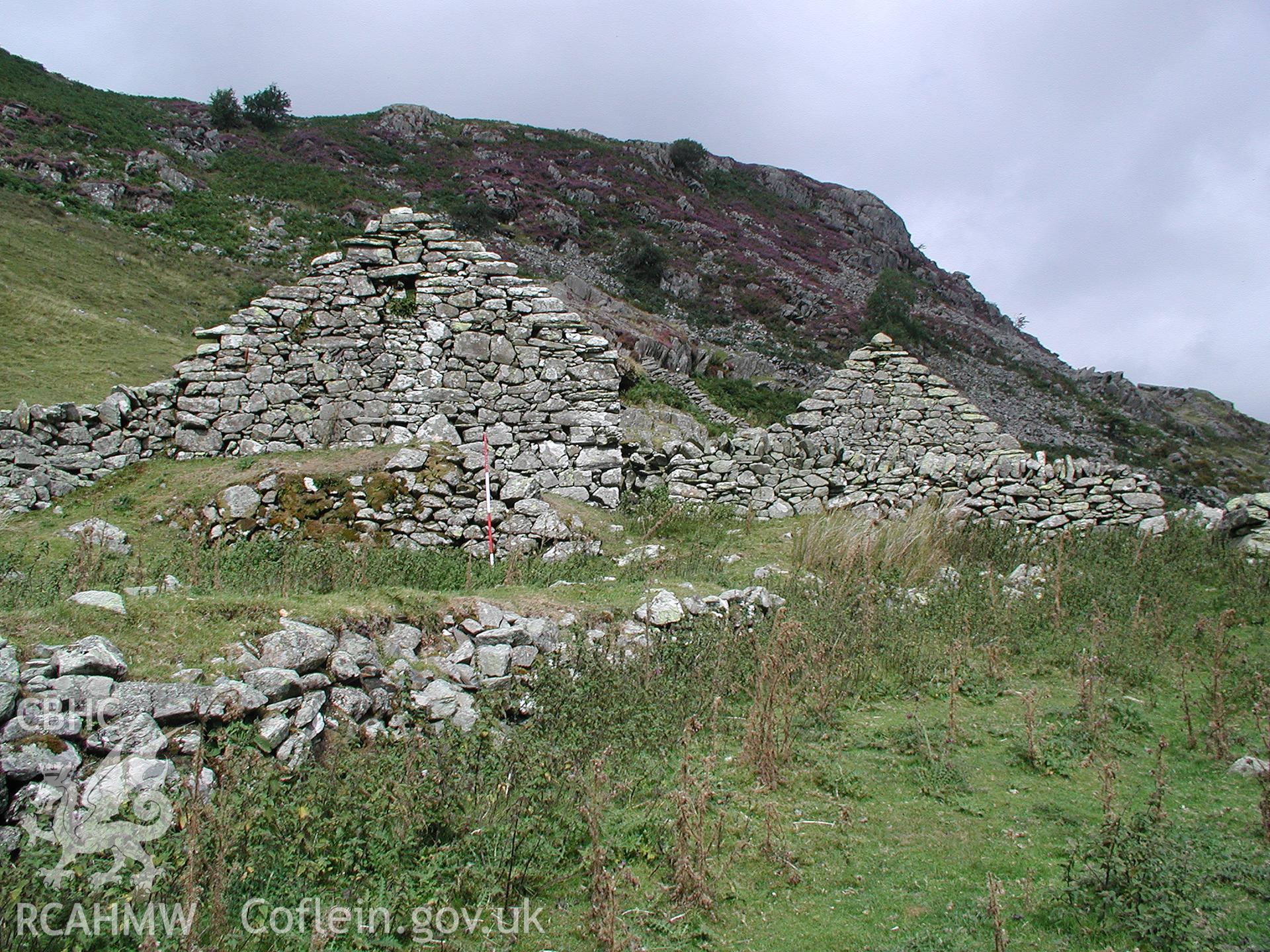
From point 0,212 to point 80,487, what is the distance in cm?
2289

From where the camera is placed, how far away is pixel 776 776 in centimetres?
520

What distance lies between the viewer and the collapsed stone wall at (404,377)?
11984 mm

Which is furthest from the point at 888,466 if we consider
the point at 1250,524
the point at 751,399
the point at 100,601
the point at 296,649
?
the point at 751,399

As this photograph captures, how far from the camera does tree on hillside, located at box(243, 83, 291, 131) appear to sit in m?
56.1

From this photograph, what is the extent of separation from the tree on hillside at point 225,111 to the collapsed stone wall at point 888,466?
55.1 metres

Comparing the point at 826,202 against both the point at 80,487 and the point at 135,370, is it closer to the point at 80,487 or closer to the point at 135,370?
the point at 135,370

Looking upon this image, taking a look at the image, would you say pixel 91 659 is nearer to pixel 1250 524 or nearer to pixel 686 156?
pixel 1250 524

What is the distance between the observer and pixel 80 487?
36.0 feet

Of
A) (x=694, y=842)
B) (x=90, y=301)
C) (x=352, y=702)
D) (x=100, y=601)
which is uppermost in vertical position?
(x=90, y=301)

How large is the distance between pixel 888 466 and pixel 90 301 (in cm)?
2290

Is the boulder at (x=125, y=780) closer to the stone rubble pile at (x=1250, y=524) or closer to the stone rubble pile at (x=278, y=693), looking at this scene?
the stone rubble pile at (x=278, y=693)

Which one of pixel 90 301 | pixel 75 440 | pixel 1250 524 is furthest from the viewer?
pixel 90 301

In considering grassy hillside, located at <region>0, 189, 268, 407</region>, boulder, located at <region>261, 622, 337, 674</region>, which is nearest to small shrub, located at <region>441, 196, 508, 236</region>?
grassy hillside, located at <region>0, 189, 268, 407</region>

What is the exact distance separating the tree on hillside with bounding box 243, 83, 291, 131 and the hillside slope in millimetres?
1210
